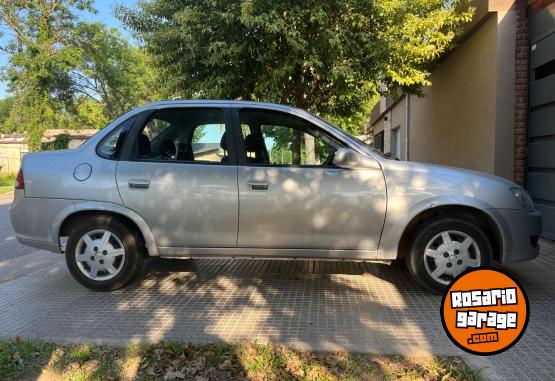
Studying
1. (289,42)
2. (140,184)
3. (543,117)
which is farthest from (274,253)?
(543,117)

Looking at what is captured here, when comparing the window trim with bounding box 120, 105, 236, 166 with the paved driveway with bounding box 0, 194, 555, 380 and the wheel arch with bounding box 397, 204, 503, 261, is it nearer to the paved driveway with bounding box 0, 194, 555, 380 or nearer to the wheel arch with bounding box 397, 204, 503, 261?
the paved driveway with bounding box 0, 194, 555, 380

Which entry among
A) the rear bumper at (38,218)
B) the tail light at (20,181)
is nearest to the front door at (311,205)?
the rear bumper at (38,218)

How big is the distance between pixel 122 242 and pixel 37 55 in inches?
983

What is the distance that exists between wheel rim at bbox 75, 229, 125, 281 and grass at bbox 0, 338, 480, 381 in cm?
126

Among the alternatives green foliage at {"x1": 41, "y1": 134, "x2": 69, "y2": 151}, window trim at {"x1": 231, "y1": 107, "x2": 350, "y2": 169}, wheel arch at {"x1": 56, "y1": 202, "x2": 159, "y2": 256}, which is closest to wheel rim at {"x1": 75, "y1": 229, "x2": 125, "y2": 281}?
wheel arch at {"x1": 56, "y1": 202, "x2": 159, "y2": 256}

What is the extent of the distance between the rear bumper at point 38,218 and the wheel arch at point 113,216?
73 mm

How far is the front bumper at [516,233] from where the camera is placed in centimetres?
452

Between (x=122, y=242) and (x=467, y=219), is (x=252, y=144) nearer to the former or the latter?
(x=122, y=242)

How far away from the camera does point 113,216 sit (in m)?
4.90

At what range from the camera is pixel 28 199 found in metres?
4.95

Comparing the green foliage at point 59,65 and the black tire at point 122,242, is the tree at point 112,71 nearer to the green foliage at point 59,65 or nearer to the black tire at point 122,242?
the green foliage at point 59,65

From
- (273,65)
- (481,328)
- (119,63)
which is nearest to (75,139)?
(119,63)

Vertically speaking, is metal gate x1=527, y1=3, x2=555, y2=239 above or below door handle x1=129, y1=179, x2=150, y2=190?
above

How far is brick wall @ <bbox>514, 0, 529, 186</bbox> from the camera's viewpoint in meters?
7.66
